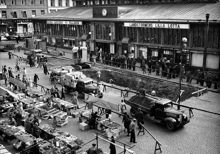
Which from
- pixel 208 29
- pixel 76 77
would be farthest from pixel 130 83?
pixel 208 29

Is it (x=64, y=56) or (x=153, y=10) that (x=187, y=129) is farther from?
(x=64, y=56)

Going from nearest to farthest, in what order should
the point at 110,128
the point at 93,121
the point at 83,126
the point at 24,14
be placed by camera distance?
the point at 110,128
the point at 83,126
the point at 93,121
the point at 24,14

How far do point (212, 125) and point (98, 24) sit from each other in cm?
3154

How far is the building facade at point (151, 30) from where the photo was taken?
1329 inches

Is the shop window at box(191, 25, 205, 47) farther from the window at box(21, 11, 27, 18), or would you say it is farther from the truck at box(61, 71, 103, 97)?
the window at box(21, 11, 27, 18)

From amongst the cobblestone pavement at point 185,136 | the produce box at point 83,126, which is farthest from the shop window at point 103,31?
the produce box at point 83,126

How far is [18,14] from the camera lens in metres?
82.8

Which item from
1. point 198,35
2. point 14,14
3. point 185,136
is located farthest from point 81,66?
point 14,14

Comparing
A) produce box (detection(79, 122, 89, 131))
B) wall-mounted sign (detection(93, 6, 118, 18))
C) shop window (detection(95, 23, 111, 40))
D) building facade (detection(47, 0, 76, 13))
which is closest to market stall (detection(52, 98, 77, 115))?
produce box (detection(79, 122, 89, 131))

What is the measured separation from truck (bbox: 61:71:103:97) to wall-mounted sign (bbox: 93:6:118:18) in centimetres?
1812

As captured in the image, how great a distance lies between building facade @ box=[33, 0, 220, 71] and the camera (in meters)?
33.8

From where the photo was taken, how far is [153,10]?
144 ft

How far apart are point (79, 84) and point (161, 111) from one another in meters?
10.8

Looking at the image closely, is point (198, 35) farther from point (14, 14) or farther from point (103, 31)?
point (14, 14)
